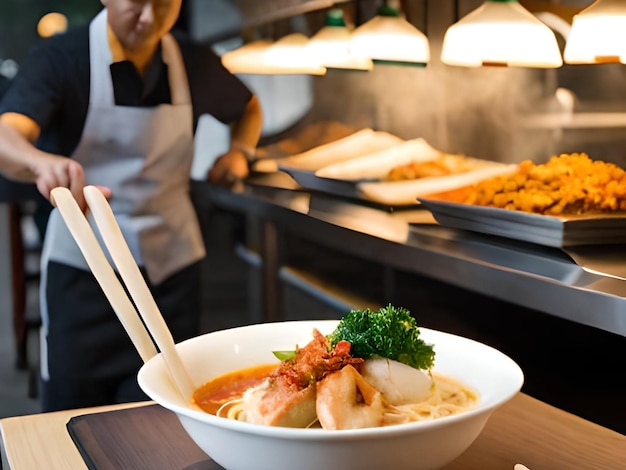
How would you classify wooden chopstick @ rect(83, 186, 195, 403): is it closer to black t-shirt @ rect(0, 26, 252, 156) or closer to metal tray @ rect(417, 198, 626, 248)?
metal tray @ rect(417, 198, 626, 248)

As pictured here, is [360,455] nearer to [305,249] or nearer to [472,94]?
[472,94]

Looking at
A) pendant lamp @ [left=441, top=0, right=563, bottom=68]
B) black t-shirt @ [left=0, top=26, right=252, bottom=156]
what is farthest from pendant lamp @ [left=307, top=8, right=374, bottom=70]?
pendant lamp @ [left=441, top=0, right=563, bottom=68]

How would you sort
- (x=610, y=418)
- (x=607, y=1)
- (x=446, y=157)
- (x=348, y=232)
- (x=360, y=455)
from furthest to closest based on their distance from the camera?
(x=446, y=157)
(x=348, y=232)
(x=610, y=418)
(x=607, y=1)
(x=360, y=455)

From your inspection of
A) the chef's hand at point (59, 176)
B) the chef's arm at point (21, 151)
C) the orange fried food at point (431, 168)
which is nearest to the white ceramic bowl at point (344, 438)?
the chef's hand at point (59, 176)

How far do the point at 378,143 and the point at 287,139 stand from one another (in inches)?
11.4

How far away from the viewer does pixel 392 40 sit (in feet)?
7.24

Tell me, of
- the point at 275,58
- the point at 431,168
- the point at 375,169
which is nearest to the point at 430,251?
the point at 431,168

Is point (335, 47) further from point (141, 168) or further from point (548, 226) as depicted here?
point (548, 226)

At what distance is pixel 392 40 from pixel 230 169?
0.70 m

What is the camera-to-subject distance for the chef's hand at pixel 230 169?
261cm

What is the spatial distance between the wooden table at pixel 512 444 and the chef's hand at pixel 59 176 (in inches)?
35.3

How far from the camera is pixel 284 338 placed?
1.08 m

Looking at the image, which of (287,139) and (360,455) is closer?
(360,455)

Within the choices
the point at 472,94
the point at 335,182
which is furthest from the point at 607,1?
the point at 335,182
